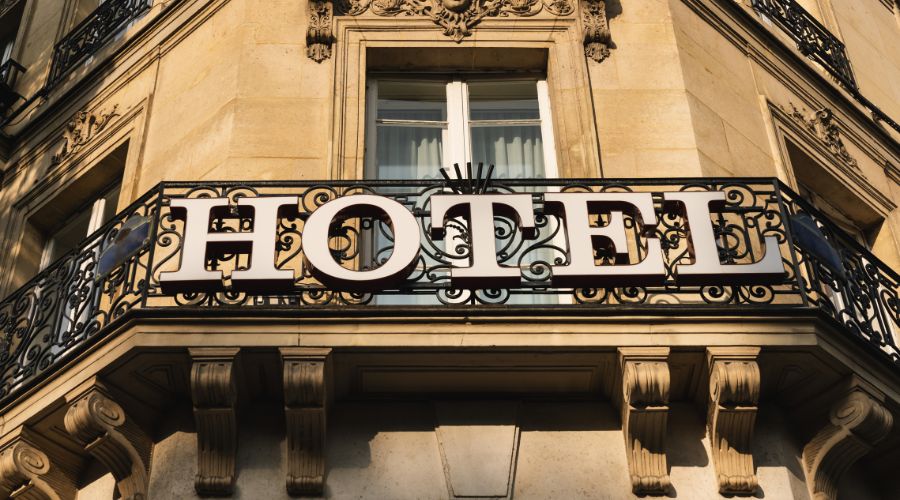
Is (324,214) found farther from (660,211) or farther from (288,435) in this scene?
(660,211)

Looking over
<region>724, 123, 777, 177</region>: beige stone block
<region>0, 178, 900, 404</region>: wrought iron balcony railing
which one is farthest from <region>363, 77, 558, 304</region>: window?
<region>724, 123, 777, 177</region>: beige stone block

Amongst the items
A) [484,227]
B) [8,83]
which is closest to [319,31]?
[484,227]

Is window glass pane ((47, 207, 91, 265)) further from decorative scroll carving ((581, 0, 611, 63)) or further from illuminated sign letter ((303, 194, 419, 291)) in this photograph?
decorative scroll carving ((581, 0, 611, 63))

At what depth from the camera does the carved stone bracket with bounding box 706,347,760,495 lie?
799cm

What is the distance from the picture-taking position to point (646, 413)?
804 centimetres

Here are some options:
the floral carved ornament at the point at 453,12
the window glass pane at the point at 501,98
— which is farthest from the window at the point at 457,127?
the floral carved ornament at the point at 453,12

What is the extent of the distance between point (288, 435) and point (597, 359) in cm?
204

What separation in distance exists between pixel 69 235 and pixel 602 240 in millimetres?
5935

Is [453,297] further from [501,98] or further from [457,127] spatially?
[501,98]

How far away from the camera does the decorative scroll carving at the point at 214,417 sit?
7.94m

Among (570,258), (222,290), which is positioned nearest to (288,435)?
(222,290)

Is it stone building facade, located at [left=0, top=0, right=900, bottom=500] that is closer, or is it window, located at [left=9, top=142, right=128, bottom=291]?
stone building facade, located at [left=0, top=0, right=900, bottom=500]

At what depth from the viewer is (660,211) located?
8.94m

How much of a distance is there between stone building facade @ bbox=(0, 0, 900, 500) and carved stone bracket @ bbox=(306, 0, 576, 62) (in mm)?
26
